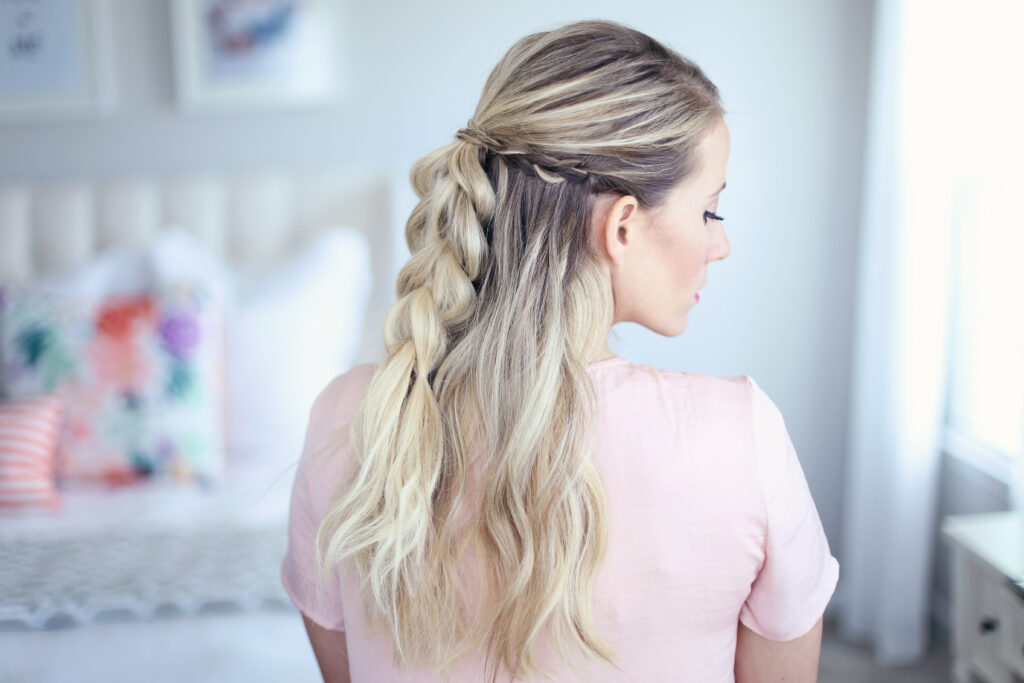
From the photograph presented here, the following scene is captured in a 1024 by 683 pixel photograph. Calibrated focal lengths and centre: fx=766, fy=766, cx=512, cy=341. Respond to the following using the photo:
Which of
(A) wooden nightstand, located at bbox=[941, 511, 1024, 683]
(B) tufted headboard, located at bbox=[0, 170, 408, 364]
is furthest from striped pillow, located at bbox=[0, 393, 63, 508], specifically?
(A) wooden nightstand, located at bbox=[941, 511, 1024, 683]

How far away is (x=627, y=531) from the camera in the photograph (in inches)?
28.8

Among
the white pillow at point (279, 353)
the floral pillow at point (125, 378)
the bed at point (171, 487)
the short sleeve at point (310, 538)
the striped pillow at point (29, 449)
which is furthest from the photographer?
the white pillow at point (279, 353)

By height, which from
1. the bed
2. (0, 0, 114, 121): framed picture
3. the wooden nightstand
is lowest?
the wooden nightstand

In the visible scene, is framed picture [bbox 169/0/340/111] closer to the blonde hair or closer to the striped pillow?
the striped pillow

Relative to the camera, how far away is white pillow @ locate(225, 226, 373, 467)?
2.04 metres

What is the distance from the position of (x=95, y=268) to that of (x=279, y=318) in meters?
0.58

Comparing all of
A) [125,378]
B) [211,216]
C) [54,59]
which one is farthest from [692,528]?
[54,59]

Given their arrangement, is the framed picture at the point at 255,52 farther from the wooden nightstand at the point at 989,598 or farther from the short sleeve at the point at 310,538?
the wooden nightstand at the point at 989,598

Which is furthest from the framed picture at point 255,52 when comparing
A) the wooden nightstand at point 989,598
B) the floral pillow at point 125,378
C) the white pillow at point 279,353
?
the wooden nightstand at point 989,598

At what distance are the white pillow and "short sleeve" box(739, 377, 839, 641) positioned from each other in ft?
4.79

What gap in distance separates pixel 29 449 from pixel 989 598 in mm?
2138

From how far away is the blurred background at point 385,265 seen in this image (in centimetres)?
176

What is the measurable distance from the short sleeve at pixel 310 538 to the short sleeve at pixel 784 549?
17.8 inches

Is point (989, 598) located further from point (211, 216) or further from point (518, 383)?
point (211, 216)
